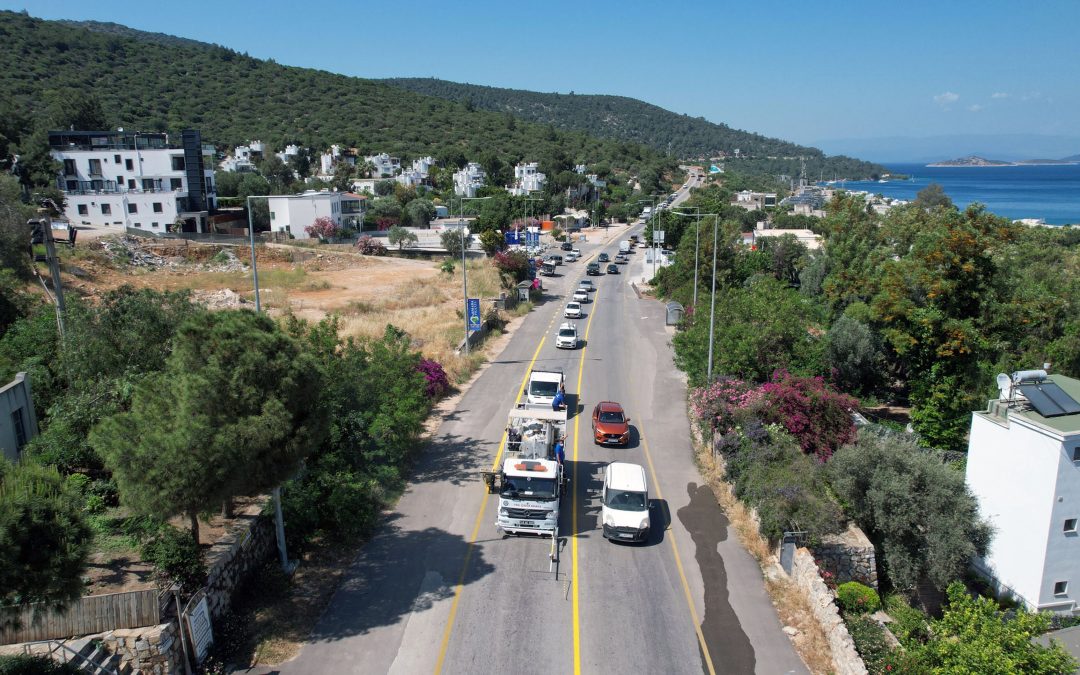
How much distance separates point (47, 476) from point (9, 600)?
1732 millimetres

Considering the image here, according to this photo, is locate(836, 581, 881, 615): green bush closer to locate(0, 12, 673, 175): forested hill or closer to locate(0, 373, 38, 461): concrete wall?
locate(0, 373, 38, 461): concrete wall

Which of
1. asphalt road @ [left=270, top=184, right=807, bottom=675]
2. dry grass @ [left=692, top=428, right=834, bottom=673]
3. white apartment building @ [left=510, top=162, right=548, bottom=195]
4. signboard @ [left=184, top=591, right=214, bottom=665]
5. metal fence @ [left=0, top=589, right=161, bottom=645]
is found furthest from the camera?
white apartment building @ [left=510, top=162, right=548, bottom=195]

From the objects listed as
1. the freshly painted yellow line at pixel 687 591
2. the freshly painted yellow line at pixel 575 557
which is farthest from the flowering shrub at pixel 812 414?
the freshly painted yellow line at pixel 575 557

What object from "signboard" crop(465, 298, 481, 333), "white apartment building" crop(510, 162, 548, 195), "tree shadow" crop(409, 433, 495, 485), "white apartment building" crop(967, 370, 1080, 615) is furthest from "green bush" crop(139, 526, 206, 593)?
"white apartment building" crop(510, 162, 548, 195)

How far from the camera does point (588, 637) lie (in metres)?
13.9

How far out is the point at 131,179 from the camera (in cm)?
7075

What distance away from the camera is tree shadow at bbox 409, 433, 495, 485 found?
21.5 meters

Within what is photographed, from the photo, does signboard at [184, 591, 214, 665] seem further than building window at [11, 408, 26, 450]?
No

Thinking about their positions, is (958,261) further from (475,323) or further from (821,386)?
(475,323)

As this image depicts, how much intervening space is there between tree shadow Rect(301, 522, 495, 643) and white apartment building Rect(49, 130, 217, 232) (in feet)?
212

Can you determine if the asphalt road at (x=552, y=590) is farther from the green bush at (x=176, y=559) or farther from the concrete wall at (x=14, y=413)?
the concrete wall at (x=14, y=413)

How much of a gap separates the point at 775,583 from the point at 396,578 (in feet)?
29.5

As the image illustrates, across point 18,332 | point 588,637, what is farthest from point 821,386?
point 18,332

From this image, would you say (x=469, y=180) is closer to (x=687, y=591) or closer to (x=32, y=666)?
(x=687, y=591)
